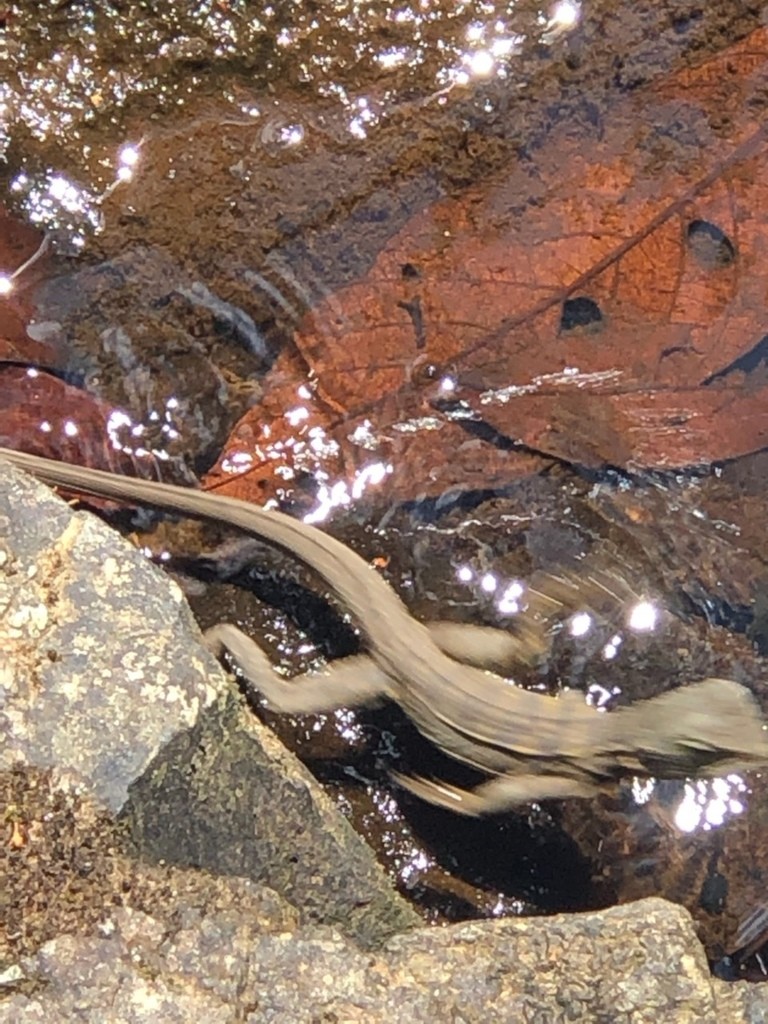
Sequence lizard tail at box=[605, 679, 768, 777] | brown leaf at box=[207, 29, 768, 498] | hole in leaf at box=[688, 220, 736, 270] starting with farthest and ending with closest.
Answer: hole in leaf at box=[688, 220, 736, 270], brown leaf at box=[207, 29, 768, 498], lizard tail at box=[605, 679, 768, 777]

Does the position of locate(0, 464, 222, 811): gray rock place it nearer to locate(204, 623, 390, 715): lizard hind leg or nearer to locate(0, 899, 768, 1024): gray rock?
locate(0, 899, 768, 1024): gray rock

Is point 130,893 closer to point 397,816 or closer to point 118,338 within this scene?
point 397,816

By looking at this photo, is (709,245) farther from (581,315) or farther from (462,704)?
(462,704)

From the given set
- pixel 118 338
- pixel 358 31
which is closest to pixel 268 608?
pixel 118 338

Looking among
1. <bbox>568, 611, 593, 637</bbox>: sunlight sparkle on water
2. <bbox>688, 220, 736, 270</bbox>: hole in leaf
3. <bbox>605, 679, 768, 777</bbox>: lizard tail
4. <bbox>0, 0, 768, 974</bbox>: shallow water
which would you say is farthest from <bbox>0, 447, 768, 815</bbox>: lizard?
<bbox>688, 220, 736, 270</bbox>: hole in leaf

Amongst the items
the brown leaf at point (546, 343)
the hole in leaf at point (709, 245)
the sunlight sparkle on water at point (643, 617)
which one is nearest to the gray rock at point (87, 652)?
the brown leaf at point (546, 343)
